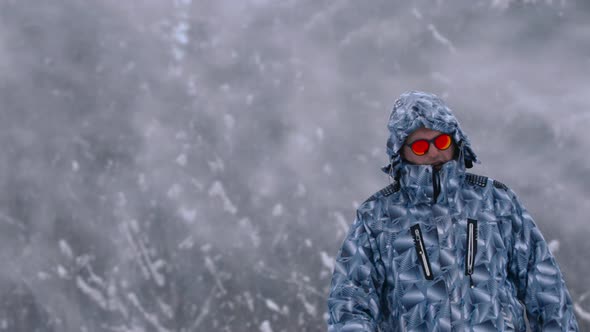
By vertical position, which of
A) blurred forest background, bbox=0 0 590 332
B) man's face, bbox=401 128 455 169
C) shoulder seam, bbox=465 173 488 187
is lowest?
shoulder seam, bbox=465 173 488 187

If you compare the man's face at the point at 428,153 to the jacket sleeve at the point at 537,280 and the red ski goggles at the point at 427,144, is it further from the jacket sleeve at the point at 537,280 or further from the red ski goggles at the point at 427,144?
the jacket sleeve at the point at 537,280

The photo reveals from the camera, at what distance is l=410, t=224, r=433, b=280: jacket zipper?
1794 mm

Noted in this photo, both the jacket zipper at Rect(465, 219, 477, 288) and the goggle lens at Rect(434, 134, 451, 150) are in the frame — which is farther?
the goggle lens at Rect(434, 134, 451, 150)

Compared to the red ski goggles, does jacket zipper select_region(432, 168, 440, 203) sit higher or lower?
lower

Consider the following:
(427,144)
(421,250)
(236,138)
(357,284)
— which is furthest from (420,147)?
(236,138)

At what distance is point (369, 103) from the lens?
8.99 metres

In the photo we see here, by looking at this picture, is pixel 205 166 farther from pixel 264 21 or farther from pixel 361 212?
pixel 361 212

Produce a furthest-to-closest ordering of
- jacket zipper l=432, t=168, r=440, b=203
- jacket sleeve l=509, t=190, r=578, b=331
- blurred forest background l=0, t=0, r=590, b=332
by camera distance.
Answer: blurred forest background l=0, t=0, r=590, b=332 → jacket zipper l=432, t=168, r=440, b=203 → jacket sleeve l=509, t=190, r=578, b=331

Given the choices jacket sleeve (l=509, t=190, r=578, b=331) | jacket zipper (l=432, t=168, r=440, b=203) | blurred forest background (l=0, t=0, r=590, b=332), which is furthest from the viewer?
blurred forest background (l=0, t=0, r=590, b=332)

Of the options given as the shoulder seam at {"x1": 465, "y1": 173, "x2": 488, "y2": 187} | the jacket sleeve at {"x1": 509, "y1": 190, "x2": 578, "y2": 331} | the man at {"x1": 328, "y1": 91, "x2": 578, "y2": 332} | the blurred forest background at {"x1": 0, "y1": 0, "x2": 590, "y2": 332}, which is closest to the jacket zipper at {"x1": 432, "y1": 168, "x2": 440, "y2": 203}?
the man at {"x1": 328, "y1": 91, "x2": 578, "y2": 332}

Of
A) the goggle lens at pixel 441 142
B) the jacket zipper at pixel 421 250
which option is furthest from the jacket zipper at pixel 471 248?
the goggle lens at pixel 441 142

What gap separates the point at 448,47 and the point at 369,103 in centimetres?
135

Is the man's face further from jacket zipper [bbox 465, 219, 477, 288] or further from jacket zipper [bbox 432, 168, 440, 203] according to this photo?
jacket zipper [bbox 465, 219, 477, 288]

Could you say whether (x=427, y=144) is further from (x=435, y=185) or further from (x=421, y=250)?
(x=421, y=250)
